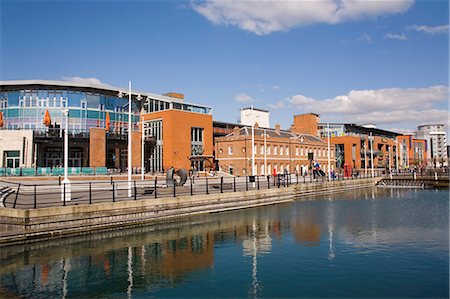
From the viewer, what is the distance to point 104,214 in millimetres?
20688

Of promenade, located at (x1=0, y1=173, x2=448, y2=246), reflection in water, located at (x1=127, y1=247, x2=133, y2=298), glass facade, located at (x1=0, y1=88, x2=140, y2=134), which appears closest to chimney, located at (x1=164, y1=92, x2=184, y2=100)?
→ glass facade, located at (x1=0, y1=88, x2=140, y2=134)

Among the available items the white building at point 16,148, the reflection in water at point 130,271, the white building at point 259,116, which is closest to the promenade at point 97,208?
the reflection in water at point 130,271

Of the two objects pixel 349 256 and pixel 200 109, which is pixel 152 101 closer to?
pixel 200 109

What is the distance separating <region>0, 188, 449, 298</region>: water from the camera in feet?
38.9

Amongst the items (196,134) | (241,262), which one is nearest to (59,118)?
(196,134)

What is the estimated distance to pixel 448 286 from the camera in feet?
39.5

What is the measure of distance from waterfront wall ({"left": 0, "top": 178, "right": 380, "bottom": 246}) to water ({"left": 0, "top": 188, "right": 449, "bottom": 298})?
826 millimetres

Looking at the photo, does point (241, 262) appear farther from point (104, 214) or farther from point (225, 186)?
point (225, 186)

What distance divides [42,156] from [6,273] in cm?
4711

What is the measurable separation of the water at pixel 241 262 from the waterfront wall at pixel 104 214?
2.71ft

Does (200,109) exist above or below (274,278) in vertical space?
above

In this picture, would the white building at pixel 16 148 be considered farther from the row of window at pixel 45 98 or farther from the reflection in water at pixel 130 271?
the reflection in water at pixel 130 271

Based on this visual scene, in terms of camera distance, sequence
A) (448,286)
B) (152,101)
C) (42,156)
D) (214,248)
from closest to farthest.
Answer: (448,286) < (214,248) < (42,156) < (152,101)

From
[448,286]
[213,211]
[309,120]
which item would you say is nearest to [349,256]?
[448,286]
